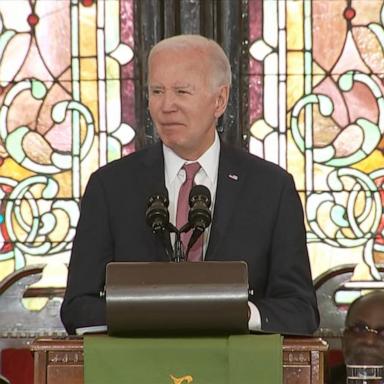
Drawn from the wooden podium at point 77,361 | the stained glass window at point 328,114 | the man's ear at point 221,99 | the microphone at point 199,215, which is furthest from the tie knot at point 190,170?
the stained glass window at point 328,114

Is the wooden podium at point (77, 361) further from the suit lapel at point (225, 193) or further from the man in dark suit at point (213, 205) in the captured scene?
the suit lapel at point (225, 193)

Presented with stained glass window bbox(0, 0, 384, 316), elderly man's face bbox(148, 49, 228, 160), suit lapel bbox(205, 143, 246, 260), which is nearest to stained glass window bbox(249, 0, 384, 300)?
stained glass window bbox(0, 0, 384, 316)

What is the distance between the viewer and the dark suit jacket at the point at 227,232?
306cm

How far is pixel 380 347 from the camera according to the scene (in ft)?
13.7

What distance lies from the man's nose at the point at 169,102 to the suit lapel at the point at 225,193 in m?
0.24

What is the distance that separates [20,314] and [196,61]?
203 cm

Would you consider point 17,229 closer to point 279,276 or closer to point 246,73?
point 246,73

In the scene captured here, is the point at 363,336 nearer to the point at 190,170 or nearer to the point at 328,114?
the point at 328,114

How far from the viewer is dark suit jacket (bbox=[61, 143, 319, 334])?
3.06 m

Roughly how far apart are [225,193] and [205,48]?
1.19ft

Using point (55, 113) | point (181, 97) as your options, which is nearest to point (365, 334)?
point (181, 97)

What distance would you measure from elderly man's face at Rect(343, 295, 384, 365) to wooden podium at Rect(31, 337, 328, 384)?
5.51 feet

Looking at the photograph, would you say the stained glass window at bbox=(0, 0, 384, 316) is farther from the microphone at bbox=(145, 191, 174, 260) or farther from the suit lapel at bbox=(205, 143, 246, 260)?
the microphone at bbox=(145, 191, 174, 260)

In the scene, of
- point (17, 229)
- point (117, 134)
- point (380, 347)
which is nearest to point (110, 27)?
point (117, 134)
